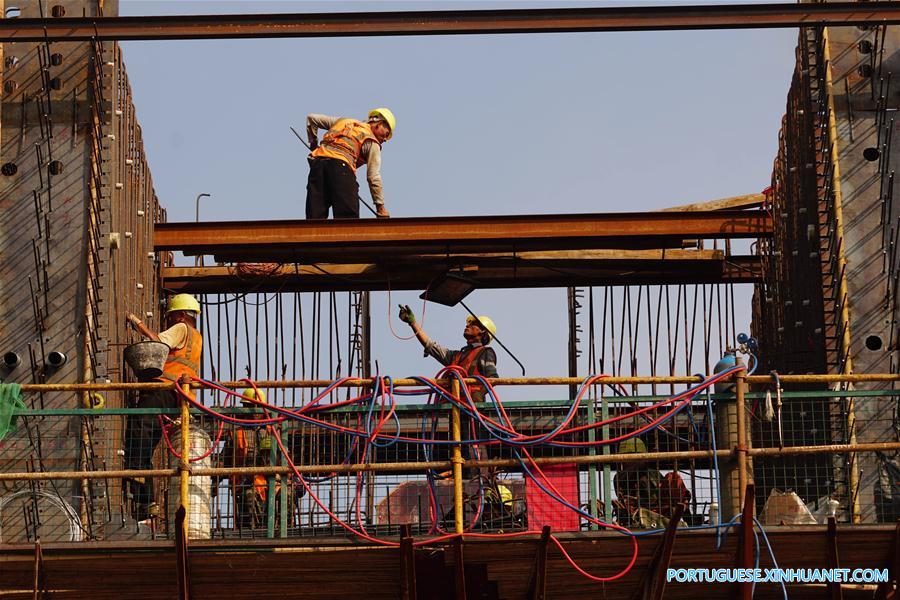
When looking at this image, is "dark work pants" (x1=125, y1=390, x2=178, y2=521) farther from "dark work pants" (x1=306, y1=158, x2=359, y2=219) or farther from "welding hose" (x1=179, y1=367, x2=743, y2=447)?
"dark work pants" (x1=306, y1=158, x2=359, y2=219)

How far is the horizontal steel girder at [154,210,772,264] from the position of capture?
2184 cm

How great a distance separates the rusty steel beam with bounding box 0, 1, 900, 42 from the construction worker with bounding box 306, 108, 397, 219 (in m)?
3.51

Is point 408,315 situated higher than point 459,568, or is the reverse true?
point 408,315

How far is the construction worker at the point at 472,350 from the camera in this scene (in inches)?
779

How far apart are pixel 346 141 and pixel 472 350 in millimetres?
5185

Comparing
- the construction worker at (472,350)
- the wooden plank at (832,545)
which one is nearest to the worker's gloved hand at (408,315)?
the construction worker at (472,350)

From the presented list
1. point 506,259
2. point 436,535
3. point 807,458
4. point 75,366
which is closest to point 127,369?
point 75,366

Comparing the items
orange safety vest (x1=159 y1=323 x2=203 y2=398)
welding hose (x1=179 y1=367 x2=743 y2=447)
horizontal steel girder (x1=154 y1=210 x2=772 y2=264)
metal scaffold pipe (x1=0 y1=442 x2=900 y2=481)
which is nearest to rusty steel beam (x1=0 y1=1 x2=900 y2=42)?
horizontal steel girder (x1=154 y1=210 x2=772 y2=264)

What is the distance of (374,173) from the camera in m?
24.2

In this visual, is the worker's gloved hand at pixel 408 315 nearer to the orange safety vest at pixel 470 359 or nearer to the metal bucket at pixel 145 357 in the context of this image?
the orange safety vest at pixel 470 359

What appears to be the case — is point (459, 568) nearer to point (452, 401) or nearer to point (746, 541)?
point (452, 401)

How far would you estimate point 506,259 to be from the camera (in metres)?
22.9

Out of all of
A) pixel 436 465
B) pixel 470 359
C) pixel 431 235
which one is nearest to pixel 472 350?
pixel 470 359

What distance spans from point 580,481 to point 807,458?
4163 mm
